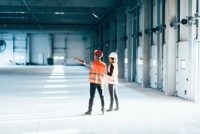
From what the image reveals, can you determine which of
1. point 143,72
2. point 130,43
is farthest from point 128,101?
point 130,43

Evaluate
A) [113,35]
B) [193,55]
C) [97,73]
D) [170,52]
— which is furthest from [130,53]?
[97,73]

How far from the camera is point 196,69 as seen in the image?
13.9 metres

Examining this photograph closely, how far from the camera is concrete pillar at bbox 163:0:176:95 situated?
15.8m

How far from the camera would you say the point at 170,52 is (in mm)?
16016

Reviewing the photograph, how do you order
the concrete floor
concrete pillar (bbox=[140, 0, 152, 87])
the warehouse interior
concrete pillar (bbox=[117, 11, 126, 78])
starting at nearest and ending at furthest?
the concrete floor → the warehouse interior → concrete pillar (bbox=[140, 0, 152, 87]) → concrete pillar (bbox=[117, 11, 126, 78])

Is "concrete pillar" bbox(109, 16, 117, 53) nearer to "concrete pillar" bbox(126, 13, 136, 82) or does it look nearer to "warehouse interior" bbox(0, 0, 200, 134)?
"warehouse interior" bbox(0, 0, 200, 134)

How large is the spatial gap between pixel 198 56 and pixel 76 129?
6855 millimetres

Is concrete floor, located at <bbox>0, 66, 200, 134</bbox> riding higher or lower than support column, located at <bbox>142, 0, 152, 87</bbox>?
lower

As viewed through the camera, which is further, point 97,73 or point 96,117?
point 97,73

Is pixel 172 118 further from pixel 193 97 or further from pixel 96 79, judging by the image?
pixel 193 97

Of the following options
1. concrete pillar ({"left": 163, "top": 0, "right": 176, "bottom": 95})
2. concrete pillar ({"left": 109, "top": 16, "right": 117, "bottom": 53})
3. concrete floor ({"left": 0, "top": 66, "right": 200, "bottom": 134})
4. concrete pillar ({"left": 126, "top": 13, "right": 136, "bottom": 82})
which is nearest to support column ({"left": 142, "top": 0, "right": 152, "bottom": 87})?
concrete pillar ({"left": 126, "top": 13, "right": 136, "bottom": 82})

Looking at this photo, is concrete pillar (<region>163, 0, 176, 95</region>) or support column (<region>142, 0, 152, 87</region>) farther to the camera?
support column (<region>142, 0, 152, 87</region>)

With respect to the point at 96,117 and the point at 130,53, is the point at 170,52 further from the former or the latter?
the point at 130,53

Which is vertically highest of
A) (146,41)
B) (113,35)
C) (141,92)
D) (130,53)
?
(113,35)
